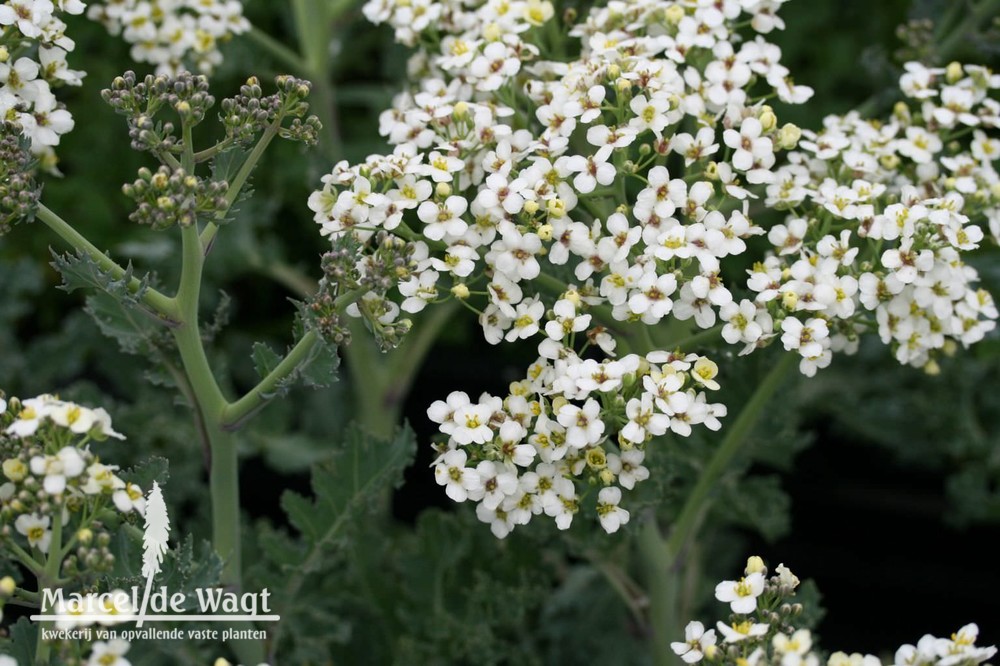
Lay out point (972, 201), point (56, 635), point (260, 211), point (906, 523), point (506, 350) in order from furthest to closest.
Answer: point (506, 350), point (906, 523), point (260, 211), point (972, 201), point (56, 635)

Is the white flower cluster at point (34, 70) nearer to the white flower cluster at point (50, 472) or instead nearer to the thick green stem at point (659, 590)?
the white flower cluster at point (50, 472)

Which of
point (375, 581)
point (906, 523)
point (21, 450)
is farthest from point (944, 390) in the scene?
point (21, 450)

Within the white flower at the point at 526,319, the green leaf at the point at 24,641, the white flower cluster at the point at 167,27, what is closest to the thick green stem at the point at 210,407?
the green leaf at the point at 24,641

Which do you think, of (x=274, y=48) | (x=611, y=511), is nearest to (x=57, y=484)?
(x=611, y=511)

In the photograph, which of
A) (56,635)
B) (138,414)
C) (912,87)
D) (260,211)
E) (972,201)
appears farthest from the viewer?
(260,211)

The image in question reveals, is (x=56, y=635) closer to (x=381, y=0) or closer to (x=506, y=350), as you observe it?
(x=381, y=0)

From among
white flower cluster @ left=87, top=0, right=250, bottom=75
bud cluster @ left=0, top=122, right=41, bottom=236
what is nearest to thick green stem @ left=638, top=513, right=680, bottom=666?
bud cluster @ left=0, top=122, right=41, bottom=236

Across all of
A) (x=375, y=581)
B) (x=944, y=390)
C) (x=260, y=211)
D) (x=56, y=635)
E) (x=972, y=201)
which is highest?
(x=260, y=211)

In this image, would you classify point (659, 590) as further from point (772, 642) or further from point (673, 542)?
point (772, 642)
